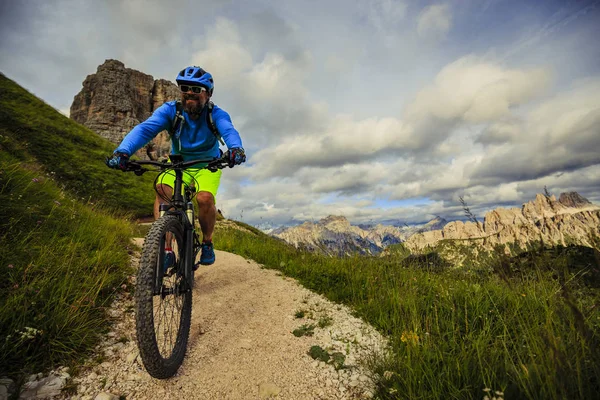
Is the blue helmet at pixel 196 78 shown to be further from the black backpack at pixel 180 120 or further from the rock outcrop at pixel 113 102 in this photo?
the rock outcrop at pixel 113 102

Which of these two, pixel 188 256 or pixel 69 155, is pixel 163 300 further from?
pixel 69 155

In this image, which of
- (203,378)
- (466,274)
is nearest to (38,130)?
(203,378)

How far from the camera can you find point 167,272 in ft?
11.0

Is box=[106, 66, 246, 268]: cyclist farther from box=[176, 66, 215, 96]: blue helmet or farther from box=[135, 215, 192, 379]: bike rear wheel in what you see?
box=[135, 215, 192, 379]: bike rear wheel

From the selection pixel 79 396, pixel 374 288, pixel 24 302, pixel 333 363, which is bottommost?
pixel 333 363

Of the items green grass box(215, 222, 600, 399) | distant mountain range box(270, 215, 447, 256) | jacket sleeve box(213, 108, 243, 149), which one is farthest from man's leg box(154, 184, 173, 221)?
distant mountain range box(270, 215, 447, 256)

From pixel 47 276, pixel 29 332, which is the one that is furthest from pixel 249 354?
pixel 47 276

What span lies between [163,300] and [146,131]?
2.56 m

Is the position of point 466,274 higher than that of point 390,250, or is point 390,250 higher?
point 390,250

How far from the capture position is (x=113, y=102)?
9944cm

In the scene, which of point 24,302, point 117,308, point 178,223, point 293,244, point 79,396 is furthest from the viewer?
point 293,244

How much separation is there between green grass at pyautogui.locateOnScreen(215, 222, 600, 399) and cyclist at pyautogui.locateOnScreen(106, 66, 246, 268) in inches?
115

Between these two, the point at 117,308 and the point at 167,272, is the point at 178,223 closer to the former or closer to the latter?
the point at 167,272

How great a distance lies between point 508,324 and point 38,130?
2508 centimetres
